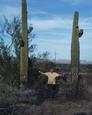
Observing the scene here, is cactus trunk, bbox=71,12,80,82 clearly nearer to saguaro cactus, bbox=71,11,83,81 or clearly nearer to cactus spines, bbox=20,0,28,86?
saguaro cactus, bbox=71,11,83,81

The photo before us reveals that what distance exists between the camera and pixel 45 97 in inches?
703

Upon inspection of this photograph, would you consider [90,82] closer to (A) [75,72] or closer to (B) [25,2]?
(A) [75,72]

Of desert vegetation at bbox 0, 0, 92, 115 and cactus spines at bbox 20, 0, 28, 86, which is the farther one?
cactus spines at bbox 20, 0, 28, 86

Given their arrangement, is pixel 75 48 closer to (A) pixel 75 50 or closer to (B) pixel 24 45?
(A) pixel 75 50

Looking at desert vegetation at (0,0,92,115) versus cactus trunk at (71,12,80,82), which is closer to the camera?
desert vegetation at (0,0,92,115)

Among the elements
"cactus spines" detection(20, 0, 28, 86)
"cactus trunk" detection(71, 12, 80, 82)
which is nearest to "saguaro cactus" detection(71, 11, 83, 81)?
"cactus trunk" detection(71, 12, 80, 82)

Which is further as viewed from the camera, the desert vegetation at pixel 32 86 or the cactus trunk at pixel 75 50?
the cactus trunk at pixel 75 50

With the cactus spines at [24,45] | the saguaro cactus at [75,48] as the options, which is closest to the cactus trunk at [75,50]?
the saguaro cactus at [75,48]

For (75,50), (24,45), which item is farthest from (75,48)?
(24,45)

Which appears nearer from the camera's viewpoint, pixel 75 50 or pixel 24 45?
pixel 75 50

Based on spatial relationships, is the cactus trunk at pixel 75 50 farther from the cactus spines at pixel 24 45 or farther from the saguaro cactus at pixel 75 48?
the cactus spines at pixel 24 45

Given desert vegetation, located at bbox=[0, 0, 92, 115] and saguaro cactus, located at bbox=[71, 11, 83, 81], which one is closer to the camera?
desert vegetation, located at bbox=[0, 0, 92, 115]

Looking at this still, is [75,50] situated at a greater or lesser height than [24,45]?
lesser

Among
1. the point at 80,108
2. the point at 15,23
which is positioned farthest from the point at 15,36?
the point at 80,108
